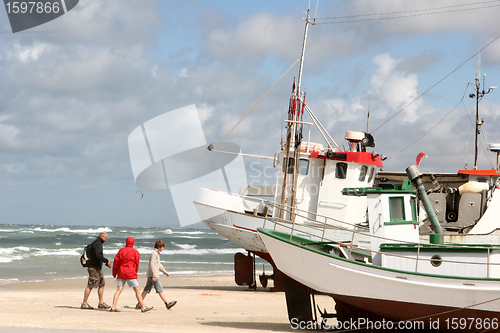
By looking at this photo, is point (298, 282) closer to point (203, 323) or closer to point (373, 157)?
point (203, 323)

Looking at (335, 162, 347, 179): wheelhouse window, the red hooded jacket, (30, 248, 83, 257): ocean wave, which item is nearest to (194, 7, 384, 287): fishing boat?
(335, 162, 347, 179): wheelhouse window

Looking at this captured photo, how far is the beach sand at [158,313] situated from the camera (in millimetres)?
10627

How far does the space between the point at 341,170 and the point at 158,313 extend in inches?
380

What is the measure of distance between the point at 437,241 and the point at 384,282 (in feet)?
6.16

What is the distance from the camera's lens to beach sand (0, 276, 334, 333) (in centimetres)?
1063

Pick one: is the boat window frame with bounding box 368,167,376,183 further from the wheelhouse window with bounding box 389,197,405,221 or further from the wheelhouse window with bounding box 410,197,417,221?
A: the wheelhouse window with bounding box 389,197,405,221

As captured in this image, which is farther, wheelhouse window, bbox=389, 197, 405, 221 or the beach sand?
wheelhouse window, bbox=389, 197, 405, 221

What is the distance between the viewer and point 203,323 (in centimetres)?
1152

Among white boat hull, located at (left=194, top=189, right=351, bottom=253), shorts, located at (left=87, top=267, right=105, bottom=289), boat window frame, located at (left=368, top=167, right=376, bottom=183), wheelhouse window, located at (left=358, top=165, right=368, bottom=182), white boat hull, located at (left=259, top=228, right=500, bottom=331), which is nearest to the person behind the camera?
white boat hull, located at (left=259, top=228, right=500, bottom=331)

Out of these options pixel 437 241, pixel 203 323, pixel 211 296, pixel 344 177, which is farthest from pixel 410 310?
pixel 344 177

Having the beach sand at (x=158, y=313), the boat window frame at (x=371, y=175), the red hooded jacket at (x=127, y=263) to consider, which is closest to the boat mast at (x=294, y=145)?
the boat window frame at (x=371, y=175)

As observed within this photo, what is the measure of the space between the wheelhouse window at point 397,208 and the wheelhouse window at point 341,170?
8710mm

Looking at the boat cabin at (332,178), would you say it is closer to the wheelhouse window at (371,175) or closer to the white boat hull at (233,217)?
the wheelhouse window at (371,175)

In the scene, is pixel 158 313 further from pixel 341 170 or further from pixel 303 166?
pixel 341 170
